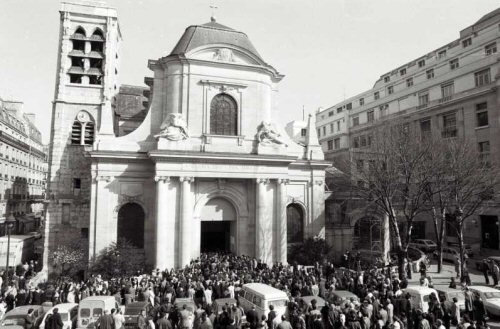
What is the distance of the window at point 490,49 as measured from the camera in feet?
121

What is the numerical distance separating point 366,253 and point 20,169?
4764 cm

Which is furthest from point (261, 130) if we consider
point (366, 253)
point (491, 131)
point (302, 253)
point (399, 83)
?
point (399, 83)

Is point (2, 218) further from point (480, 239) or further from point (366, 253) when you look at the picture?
point (480, 239)

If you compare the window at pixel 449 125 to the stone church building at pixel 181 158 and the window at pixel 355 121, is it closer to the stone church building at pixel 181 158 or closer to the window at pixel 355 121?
the window at pixel 355 121

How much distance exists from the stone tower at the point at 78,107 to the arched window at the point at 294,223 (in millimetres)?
15676

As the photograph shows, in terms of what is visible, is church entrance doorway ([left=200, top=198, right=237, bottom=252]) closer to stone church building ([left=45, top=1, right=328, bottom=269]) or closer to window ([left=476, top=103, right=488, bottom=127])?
stone church building ([left=45, top=1, right=328, bottom=269])

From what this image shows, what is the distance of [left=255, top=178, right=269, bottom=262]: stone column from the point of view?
28.1m

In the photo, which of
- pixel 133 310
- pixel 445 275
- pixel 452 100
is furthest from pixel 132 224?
pixel 452 100

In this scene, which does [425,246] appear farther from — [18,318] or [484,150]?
[18,318]

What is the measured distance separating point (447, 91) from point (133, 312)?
39691 millimetres

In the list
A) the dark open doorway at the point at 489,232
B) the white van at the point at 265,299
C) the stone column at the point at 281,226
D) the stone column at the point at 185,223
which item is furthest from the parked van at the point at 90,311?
the dark open doorway at the point at 489,232

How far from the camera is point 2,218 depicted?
4441cm

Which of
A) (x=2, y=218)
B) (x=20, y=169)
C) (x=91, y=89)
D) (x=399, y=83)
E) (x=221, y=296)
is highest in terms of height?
(x=399, y=83)

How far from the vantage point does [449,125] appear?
4034 cm
